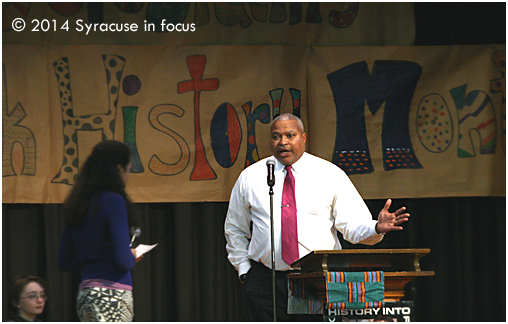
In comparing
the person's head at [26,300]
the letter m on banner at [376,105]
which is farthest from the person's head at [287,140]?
the person's head at [26,300]

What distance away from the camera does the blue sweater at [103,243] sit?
2854 mm

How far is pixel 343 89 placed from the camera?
5387 mm

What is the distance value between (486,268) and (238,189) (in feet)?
8.36

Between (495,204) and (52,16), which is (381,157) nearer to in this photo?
(495,204)

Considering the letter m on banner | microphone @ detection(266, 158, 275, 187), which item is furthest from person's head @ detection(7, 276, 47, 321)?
the letter m on banner

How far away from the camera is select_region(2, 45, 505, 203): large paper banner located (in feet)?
16.9

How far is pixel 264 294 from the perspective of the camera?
3916mm

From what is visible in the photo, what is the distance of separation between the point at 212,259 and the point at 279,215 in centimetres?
154

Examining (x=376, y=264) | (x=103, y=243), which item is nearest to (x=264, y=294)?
(x=376, y=264)

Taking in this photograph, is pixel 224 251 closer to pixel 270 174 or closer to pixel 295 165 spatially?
pixel 295 165

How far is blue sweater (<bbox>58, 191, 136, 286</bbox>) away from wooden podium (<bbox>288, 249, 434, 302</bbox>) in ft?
2.89

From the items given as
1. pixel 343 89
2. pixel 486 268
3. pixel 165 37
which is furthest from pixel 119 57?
pixel 486 268

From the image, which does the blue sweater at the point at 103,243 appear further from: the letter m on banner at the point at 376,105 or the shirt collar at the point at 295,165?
the letter m on banner at the point at 376,105

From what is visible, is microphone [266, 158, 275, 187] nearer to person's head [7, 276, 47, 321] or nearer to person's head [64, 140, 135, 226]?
person's head [64, 140, 135, 226]
